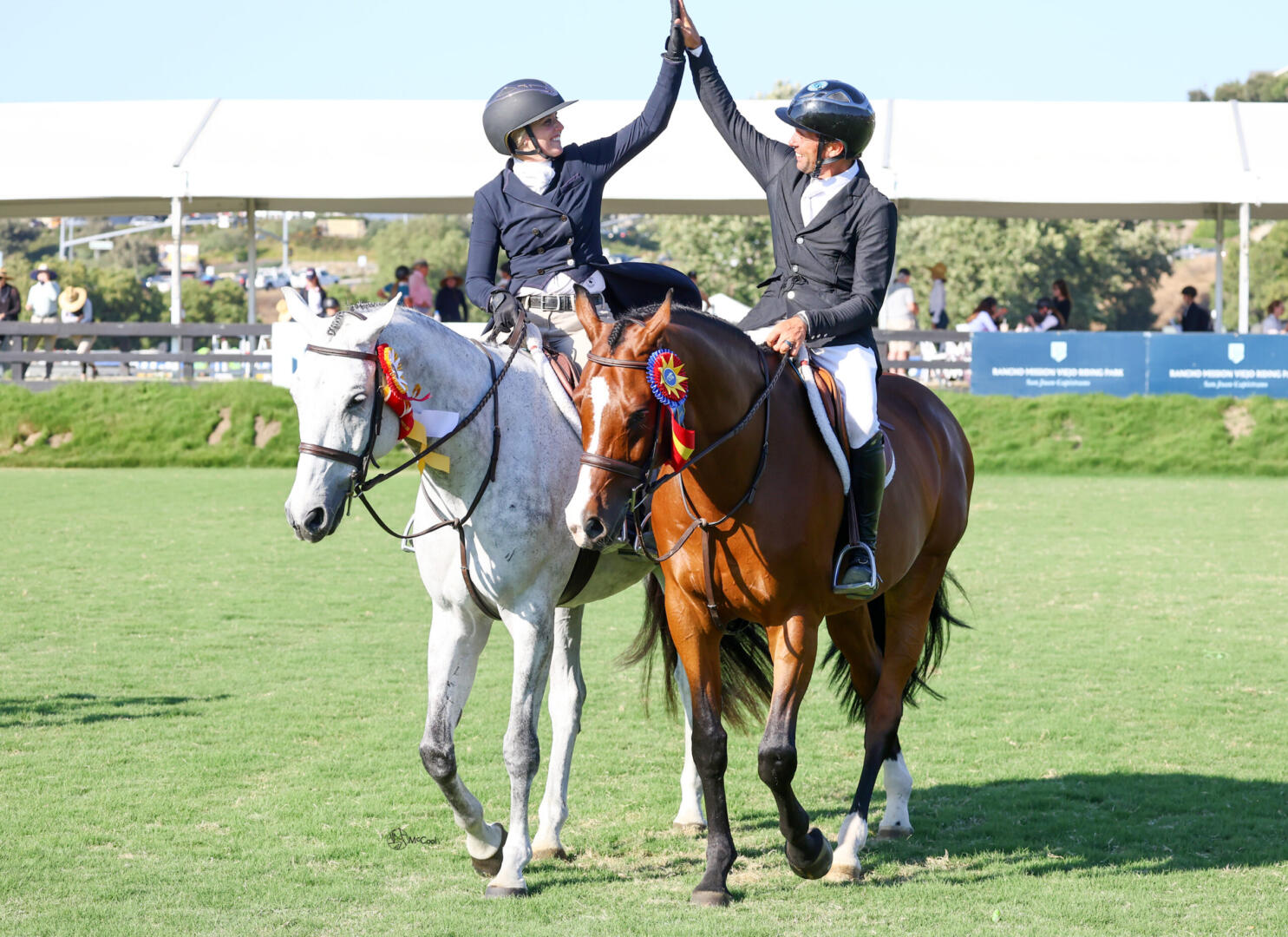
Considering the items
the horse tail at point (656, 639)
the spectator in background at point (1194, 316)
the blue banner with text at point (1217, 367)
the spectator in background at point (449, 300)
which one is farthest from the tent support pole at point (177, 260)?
the horse tail at point (656, 639)

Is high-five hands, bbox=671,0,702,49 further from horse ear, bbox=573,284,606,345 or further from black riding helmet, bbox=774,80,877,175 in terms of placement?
horse ear, bbox=573,284,606,345

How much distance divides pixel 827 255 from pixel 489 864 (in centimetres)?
286

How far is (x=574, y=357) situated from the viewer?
627 cm

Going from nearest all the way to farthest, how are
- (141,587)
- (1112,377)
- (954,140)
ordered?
1. (141,587)
2. (1112,377)
3. (954,140)

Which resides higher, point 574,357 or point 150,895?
point 574,357

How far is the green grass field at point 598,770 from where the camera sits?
5258mm

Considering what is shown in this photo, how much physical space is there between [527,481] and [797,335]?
3.96 ft

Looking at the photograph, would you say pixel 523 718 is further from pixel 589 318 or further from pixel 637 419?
pixel 589 318

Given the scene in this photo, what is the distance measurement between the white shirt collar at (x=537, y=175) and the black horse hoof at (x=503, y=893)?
300 centimetres

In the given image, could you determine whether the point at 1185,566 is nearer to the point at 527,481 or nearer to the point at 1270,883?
the point at 1270,883

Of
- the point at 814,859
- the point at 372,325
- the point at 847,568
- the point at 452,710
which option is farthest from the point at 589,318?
the point at 814,859

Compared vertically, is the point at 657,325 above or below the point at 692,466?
above

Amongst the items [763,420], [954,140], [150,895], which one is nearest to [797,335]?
[763,420]

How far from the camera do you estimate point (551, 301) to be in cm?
627
